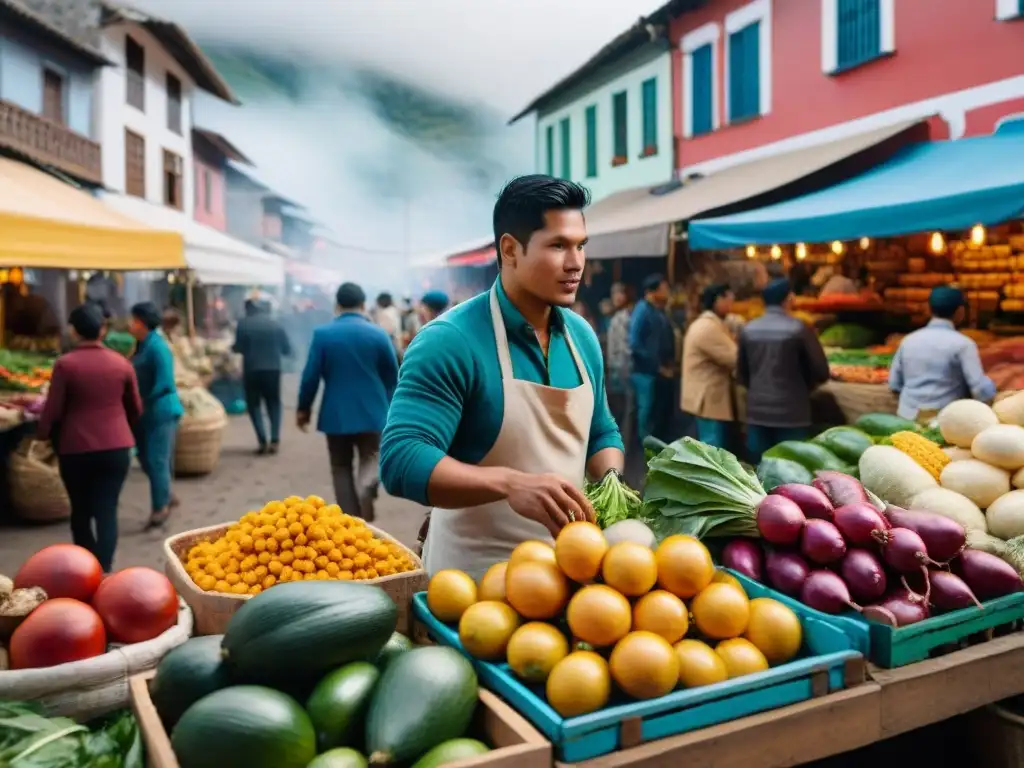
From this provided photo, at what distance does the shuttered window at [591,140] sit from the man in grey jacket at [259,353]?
10547 mm

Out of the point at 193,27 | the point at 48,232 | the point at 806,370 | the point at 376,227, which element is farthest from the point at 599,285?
the point at 376,227

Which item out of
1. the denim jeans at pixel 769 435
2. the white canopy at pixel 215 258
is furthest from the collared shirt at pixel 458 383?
the white canopy at pixel 215 258

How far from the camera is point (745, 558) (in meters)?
2.40

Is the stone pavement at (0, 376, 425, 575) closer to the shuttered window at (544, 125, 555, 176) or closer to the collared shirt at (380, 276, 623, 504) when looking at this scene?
the collared shirt at (380, 276, 623, 504)

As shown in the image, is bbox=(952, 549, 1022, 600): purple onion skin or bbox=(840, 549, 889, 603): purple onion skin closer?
bbox=(840, 549, 889, 603): purple onion skin

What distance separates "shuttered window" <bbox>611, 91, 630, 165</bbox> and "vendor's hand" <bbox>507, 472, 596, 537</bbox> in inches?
644

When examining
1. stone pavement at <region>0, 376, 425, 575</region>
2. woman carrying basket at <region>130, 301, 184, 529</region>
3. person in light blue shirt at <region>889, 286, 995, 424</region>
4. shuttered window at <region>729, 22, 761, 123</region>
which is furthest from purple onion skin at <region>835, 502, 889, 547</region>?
shuttered window at <region>729, 22, 761, 123</region>

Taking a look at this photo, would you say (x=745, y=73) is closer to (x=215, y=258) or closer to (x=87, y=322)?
(x=215, y=258)

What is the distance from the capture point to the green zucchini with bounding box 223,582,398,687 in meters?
1.79

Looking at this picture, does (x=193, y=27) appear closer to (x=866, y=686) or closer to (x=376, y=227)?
(x=376, y=227)

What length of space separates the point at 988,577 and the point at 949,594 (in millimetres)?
185

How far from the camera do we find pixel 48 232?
6512 millimetres

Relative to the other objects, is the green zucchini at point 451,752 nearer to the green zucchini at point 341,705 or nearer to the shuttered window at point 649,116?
Answer: the green zucchini at point 341,705

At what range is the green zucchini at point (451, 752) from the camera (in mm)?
1622
